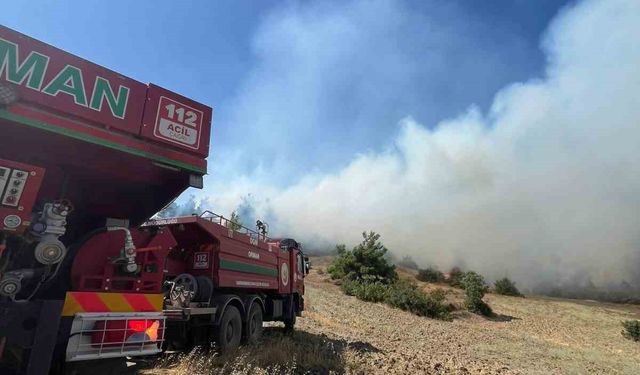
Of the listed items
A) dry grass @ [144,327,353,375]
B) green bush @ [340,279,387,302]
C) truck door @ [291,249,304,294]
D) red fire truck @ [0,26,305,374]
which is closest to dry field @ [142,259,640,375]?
dry grass @ [144,327,353,375]

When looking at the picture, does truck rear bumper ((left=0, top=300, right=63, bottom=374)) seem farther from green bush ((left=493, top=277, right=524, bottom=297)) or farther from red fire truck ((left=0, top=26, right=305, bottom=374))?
green bush ((left=493, top=277, right=524, bottom=297))

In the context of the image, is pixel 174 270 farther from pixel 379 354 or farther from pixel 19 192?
pixel 379 354

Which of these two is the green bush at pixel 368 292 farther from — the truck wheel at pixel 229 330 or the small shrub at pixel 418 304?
the truck wheel at pixel 229 330

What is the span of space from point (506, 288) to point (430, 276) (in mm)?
8289

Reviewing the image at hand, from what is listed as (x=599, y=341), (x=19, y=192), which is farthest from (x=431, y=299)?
(x=19, y=192)

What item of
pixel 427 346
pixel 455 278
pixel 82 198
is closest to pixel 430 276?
pixel 455 278

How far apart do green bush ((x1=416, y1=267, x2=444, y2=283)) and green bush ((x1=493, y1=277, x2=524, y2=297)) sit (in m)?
6.15

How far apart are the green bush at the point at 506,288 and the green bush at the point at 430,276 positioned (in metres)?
6.15

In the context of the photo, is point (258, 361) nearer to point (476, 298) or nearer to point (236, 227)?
point (236, 227)

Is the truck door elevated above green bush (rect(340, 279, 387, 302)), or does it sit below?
below

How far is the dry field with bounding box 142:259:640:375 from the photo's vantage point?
7.86 metres

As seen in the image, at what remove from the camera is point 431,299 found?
31.0m

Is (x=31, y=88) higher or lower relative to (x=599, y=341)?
higher

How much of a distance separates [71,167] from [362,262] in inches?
1451
